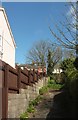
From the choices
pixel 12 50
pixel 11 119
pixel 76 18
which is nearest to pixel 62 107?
pixel 76 18

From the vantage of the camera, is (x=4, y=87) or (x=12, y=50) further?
(x=12, y=50)

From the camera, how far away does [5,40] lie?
29.0 meters

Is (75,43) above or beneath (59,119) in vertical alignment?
above

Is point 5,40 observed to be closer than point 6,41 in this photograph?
Yes

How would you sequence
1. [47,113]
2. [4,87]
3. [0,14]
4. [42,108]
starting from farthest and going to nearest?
[0,14] < [42,108] < [47,113] < [4,87]

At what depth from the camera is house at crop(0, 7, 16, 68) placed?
26.5 meters

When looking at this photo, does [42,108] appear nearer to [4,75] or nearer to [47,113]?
[47,113]

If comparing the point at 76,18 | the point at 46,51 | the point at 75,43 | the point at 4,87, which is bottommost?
the point at 4,87

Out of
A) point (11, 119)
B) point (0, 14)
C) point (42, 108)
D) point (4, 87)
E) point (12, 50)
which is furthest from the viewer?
point (12, 50)

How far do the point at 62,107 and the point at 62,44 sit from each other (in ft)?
11.8

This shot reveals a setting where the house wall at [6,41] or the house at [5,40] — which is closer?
the house at [5,40]

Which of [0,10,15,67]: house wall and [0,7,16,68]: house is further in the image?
[0,10,15,67]: house wall

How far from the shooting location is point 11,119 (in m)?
8.18

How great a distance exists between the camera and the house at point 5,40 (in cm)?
2654
